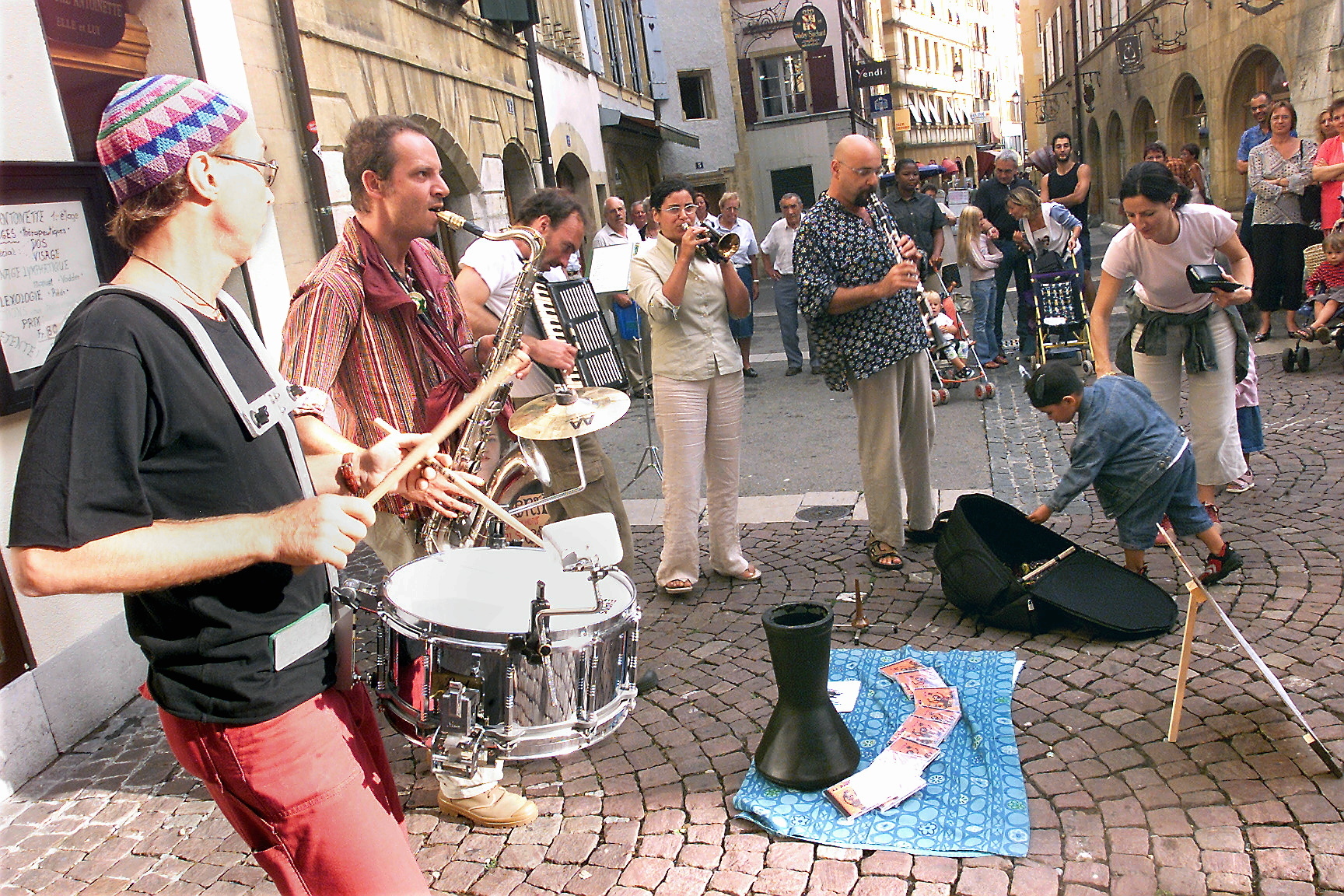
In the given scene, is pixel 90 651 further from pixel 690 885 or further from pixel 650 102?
pixel 650 102

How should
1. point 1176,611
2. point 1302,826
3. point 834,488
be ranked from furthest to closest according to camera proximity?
point 834,488, point 1176,611, point 1302,826

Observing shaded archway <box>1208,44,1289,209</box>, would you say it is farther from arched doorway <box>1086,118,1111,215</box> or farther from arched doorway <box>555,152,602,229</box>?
arched doorway <box>1086,118,1111,215</box>

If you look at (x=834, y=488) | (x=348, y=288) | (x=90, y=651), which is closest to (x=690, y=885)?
(x=348, y=288)

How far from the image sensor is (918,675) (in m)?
3.70

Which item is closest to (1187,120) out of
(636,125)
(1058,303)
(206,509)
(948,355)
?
(636,125)

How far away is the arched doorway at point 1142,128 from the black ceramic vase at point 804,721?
23816 mm

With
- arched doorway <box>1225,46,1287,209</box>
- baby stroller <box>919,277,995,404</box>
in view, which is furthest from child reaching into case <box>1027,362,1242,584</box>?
arched doorway <box>1225,46,1287,209</box>

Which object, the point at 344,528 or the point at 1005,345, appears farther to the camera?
the point at 1005,345

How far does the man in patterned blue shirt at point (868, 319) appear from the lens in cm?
472

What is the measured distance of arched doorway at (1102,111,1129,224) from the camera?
26.8 metres

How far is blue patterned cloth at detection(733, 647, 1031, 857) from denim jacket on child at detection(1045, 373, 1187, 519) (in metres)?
0.92

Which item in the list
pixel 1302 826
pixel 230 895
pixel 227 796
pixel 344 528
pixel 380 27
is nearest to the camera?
pixel 344 528

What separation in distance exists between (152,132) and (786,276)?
9432mm

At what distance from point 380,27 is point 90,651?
6322mm
